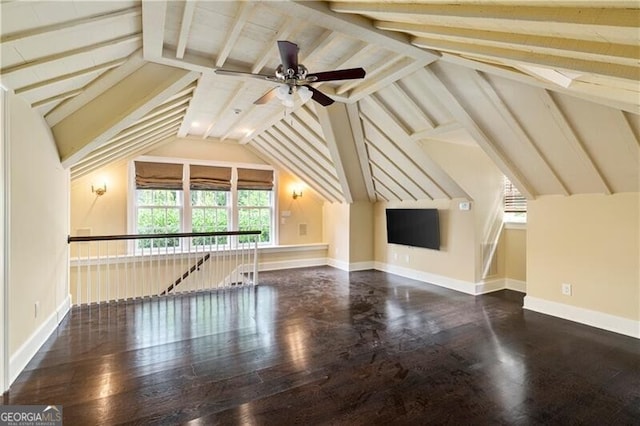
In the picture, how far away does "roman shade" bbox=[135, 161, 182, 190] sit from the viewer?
6.66 meters

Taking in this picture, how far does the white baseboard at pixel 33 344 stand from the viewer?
2744 mm

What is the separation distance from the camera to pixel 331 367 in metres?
2.98

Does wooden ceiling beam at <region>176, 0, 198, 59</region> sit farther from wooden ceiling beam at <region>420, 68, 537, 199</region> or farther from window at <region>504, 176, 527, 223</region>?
window at <region>504, 176, 527, 223</region>

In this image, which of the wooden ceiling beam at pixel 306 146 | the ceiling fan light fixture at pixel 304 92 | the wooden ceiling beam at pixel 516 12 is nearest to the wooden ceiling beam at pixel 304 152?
the wooden ceiling beam at pixel 306 146

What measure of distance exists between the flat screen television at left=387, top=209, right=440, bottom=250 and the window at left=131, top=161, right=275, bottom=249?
3020 millimetres

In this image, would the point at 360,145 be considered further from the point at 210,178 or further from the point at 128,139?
the point at 128,139

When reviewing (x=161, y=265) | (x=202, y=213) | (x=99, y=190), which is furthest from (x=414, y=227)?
(x=99, y=190)

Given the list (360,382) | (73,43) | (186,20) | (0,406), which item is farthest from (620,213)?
(0,406)

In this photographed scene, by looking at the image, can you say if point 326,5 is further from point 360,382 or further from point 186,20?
point 360,382

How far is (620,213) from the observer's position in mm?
3760

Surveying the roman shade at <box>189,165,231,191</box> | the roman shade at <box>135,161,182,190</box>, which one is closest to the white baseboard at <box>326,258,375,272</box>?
the roman shade at <box>189,165,231,191</box>

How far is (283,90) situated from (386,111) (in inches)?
83.3

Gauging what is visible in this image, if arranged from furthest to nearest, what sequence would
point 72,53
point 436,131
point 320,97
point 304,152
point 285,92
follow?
point 304,152, point 436,131, point 320,97, point 285,92, point 72,53

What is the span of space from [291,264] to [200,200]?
2653 mm
